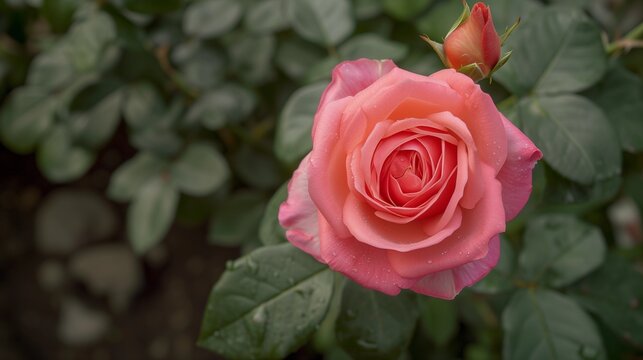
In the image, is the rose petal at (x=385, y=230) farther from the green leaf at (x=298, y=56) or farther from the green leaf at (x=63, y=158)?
the green leaf at (x=63, y=158)

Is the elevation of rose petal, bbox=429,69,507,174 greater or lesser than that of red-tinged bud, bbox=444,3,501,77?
lesser

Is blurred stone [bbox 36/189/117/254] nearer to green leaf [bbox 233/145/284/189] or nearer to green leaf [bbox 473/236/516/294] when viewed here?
green leaf [bbox 233/145/284/189]

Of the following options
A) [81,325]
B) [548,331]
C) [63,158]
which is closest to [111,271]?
[81,325]

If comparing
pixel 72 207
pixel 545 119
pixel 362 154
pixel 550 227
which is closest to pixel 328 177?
pixel 362 154

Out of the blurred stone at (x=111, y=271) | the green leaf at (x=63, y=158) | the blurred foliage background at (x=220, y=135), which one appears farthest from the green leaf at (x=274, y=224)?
the blurred stone at (x=111, y=271)

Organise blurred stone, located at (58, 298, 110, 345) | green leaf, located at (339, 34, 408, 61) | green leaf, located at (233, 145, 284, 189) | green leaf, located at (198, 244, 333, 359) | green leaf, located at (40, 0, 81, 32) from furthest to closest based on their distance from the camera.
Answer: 1. blurred stone, located at (58, 298, 110, 345)
2. green leaf, located at (233, 145, 284, 189)
3. green leaf, located at (40, 0, 81, 32)
4. green leaf, located at (339, 34, 408, 61)
5. green leaf, located at (198, 244, 333, 359)

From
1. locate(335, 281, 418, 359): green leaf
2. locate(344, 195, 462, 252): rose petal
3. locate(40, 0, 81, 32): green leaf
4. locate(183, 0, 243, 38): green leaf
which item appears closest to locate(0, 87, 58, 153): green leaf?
locate(40, 0, 81, 32): green leaf
